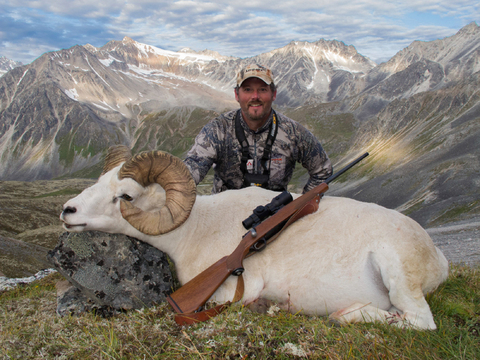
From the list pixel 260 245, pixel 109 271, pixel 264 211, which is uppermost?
pixel 264 211

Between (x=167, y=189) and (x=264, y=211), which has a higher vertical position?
(x=167, y=189)

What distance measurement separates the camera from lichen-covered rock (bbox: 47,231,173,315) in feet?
17.6

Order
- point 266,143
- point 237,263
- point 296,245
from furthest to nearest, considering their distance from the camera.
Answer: point 266,143
point 296,245
point 237,263

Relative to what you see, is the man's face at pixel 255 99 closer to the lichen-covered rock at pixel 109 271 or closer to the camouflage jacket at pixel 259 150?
the camouflage jacket at pixel 259 150

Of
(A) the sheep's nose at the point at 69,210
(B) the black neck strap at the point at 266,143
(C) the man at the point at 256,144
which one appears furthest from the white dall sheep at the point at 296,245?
(B) the black neck strap at the point at 266,143

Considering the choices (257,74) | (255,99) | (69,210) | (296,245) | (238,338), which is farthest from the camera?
(255,99)

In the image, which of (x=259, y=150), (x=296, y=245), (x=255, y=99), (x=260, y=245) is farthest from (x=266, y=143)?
(x=260, y=245)

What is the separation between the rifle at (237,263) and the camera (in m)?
4.86

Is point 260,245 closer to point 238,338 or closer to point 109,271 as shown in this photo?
point 238,338

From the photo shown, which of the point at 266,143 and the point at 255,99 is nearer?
the point at 255,99

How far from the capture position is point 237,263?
516 centimetres

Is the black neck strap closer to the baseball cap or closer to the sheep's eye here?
the baseball cap

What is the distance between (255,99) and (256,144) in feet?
3.99

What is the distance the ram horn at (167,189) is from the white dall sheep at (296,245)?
0.7 inches
